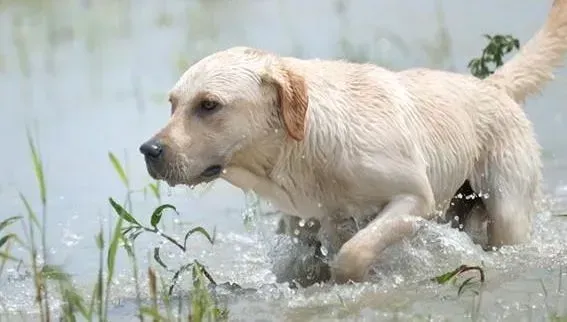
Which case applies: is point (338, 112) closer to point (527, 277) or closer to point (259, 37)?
point (527, 277)

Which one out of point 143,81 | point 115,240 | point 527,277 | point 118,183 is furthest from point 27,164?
point 115,240

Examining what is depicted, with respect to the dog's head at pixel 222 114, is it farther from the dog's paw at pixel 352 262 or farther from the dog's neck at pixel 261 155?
the dog's paw at pixel 352 262

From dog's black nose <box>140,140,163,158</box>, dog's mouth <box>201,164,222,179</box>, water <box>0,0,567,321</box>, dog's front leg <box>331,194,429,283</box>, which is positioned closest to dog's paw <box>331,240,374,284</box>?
dog's front leg <box>331,194,429,283</box>

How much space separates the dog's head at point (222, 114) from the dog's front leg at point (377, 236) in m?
0.56

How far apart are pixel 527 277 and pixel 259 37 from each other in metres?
8.88

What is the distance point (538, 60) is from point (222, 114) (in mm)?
2252

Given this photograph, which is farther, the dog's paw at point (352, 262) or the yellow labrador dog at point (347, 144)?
the dog's paw at point (352, 262)

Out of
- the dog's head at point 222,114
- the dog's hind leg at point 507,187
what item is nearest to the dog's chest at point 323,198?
the dog's head at point 222,114

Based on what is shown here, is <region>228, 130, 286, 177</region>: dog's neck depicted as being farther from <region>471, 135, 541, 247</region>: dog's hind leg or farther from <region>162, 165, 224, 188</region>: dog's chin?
<region>471, 135, 541, 247</region>: dog's hind leg

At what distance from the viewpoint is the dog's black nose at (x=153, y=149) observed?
6977 millimetres

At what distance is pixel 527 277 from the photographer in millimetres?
7270

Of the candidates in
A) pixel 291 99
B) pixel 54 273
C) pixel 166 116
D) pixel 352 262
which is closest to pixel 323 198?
pixel 352 262

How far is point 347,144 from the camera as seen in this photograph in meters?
7.44

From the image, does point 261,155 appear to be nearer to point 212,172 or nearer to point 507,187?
point 212,172
